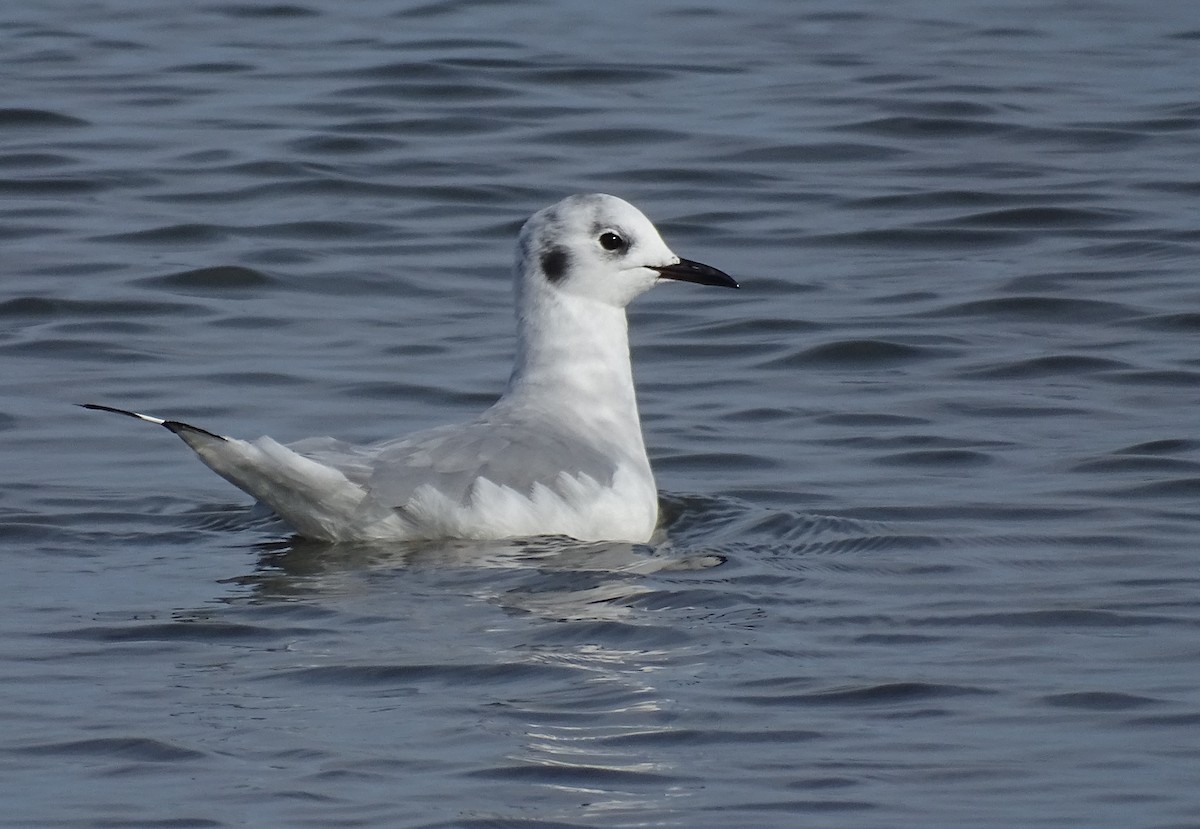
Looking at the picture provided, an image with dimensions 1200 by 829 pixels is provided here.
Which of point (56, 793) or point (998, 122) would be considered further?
point (998, 122)

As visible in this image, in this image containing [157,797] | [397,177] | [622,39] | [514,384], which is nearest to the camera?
[157,797]

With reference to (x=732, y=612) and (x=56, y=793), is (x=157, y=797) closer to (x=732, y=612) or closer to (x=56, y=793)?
(x=56, y=793)

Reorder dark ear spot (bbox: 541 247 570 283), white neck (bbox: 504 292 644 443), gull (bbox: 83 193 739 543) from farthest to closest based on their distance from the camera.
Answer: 1. dark ear spot (bbox: 541 247 570 283)
2. white neck (bbox: 504 292 644 443)
3. gull (bbox: 83 193 739 543)

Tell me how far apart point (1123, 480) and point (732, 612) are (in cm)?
247

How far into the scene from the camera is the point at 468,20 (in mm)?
19531

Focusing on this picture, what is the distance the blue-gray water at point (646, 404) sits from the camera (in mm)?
5938

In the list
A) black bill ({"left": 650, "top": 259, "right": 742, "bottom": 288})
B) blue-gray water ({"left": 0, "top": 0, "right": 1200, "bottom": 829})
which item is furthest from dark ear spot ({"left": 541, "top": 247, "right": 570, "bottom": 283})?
blue-gray water ({"left": 0, "top": 0, "right": 1200, "bottom": 829})

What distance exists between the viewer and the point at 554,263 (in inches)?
355

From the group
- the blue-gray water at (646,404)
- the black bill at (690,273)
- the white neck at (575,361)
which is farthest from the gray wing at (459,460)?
the black bill at (690,273)

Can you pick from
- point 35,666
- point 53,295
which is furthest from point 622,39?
point 35,666

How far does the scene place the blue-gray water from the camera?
5.94m

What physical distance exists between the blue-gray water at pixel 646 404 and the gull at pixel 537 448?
0.57 ft

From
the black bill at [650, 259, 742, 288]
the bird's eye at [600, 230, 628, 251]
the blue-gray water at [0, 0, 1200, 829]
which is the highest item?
the bird's eye at [600, 230, 628, 251]

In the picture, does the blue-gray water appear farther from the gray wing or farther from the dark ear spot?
the dark ear spot
